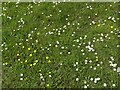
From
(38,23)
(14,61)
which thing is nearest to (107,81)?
(14,61)

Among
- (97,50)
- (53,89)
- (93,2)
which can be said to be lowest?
(53,89)

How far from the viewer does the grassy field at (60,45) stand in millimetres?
7555

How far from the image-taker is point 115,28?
8.80m

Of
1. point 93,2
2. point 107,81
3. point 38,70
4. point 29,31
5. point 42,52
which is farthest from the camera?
point 93,2

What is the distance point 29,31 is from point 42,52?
122 centimetres

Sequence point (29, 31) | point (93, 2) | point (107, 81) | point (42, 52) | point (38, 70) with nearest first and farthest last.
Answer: point (107, 81) → point (38, 70) → point (42, 52) → point (29, 31) → point (93, 2)

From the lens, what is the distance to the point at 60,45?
8539mm

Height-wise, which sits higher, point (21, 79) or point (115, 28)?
point (115, 28)

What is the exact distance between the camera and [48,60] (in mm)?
8102

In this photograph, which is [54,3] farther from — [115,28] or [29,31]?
[115,28]

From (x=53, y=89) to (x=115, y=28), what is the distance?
121 inches

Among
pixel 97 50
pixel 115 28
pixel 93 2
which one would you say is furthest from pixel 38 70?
pixel 93 2

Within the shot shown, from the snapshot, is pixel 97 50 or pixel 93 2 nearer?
pixel 97 50

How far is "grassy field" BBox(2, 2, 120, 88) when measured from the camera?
7555mm
